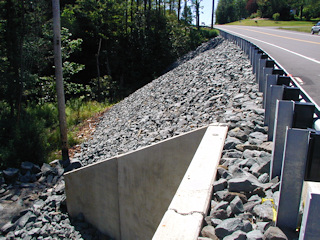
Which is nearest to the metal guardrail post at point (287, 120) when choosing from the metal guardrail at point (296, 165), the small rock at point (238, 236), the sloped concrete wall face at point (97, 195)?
the metal guardrail at point (296, 165)

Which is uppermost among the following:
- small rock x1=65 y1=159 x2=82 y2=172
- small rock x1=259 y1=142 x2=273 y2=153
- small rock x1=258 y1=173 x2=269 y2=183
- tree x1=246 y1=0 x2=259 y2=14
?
tree x1=246 y1=0 x2=259 y2=14

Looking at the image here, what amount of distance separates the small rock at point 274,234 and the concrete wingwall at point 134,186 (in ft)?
11.2

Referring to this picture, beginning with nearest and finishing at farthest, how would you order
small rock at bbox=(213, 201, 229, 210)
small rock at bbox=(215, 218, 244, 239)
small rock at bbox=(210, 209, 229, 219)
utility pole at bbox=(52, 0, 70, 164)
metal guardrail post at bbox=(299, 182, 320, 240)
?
metal guardrail post at bbox=(299, 182, 320, 240), small rock at bbox=(215, 218, 244, 239), small rock at bbox=(210, 209, 229, 219), small rock at bbox=(213, 201, 229, 210), utility pole at bbox=(52, 0, 70, 164)

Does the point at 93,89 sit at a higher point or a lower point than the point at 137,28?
lower

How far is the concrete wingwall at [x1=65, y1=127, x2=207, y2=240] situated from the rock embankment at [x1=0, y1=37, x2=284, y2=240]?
27.1 inches

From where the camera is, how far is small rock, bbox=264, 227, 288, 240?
2648mm

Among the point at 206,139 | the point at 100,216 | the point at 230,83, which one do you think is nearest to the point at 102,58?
the point at 230,83

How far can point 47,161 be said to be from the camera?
12.1 m

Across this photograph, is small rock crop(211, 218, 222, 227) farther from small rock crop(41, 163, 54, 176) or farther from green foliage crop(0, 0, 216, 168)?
green foliage crop(0, 0, 216, 168)

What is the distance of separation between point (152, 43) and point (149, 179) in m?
25.7

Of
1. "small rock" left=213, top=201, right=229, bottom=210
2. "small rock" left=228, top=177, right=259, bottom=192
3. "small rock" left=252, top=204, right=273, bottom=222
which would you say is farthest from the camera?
"small rock" left=228, top=177, right=259, bottom=192

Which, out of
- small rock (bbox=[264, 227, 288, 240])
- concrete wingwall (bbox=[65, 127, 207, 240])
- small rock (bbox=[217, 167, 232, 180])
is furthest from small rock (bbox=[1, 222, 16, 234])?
small rock (bbox=[264, 227, 288, 240])

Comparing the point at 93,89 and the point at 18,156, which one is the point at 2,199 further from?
the point at 93,89

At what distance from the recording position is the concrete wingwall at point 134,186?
253 inches
